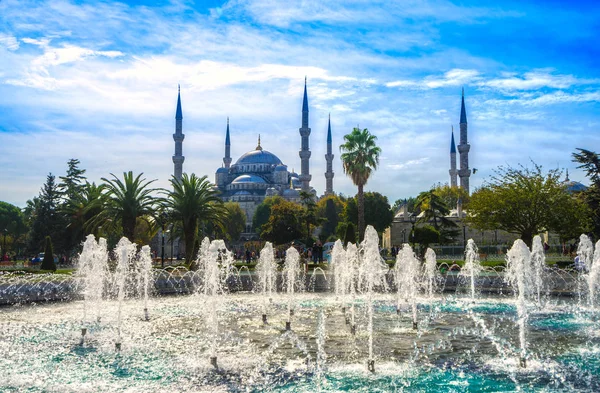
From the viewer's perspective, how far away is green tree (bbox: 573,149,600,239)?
26500 mm

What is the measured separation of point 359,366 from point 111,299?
34.0ft

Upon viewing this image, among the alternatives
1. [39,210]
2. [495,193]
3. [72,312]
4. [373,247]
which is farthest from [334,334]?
[39,210]

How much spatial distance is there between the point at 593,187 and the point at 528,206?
4.24m

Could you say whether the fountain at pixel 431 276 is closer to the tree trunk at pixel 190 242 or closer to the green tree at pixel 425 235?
the tree trunk at pixel 190 242

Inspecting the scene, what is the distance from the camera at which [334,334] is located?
9.72 metres

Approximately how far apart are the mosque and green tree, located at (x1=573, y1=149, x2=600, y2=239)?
48.7 m

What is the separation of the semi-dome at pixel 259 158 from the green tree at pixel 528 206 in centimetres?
7844

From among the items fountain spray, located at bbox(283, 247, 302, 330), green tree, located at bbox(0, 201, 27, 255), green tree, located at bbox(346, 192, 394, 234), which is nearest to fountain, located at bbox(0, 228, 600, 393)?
fountain spray, located at bbox(283, 247, 302, 330)

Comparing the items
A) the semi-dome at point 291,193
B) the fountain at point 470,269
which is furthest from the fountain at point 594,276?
the semi-dome at point 291,193

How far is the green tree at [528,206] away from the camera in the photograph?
24953 millimetres

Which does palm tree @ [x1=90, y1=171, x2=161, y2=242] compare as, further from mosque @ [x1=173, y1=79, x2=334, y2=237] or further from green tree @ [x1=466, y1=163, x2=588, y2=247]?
mosque @ [x1=173, y1=79, x2=334, y2=237]

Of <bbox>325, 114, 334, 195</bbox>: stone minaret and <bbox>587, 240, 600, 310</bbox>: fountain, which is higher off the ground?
<bbox>325, 114, 334, 195</bbox>: stone minaret

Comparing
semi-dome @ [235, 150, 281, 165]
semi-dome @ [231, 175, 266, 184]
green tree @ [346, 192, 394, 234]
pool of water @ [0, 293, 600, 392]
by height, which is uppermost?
semi-dome @ [235, 150, 281, 165]

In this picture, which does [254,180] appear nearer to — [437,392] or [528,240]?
[528,240]
